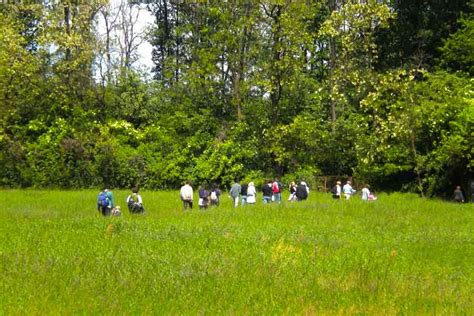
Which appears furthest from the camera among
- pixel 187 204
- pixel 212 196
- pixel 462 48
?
pixel 462 48

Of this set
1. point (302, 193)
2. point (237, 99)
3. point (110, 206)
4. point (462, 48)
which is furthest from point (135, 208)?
point (462, 48)

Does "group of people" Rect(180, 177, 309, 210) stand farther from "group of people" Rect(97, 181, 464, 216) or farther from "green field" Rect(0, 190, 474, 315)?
"green field" Rect(0, 190, 474, 315)

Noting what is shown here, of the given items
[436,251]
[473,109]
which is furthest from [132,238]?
[473,109]

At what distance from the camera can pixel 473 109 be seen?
34.2 meters

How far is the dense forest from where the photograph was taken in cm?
4284

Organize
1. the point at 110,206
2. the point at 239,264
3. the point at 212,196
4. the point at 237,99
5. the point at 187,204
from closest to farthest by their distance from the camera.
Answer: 1. the point at 239,264
2. the point at 110,206
3. the point at 187,204
4. the point at 212,196
5. the point at 237,99

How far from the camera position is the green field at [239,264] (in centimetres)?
1042

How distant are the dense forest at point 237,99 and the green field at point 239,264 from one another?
60.9ft

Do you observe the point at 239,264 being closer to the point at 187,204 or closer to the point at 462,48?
the point at 187,204

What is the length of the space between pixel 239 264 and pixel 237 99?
34713mm

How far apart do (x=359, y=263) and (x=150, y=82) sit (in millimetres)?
39484

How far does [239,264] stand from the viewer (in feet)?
45.6

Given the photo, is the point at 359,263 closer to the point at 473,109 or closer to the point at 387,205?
the point at 387,205

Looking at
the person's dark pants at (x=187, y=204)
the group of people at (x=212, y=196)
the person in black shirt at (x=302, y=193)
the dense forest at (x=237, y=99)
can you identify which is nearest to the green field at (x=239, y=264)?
the group of people at (x=212, y=196)
